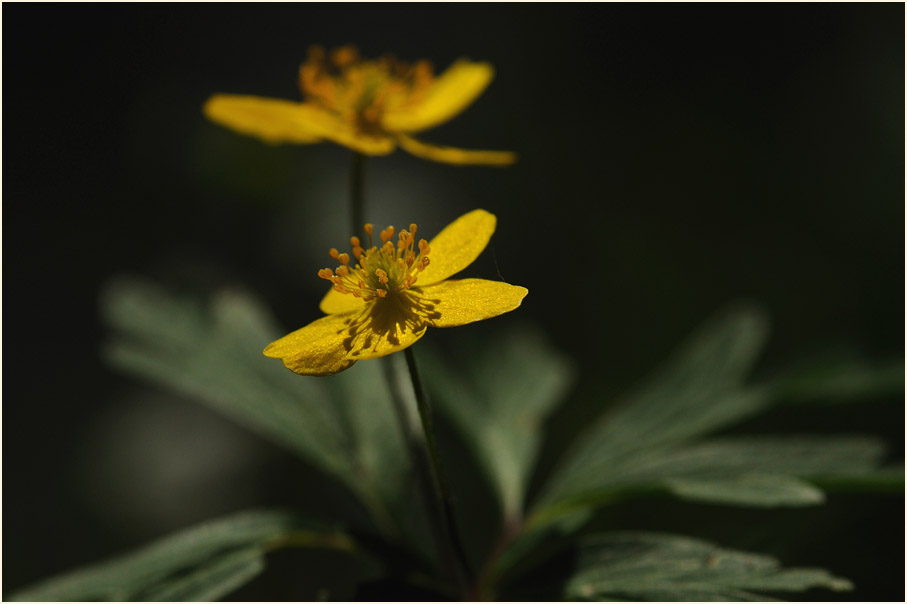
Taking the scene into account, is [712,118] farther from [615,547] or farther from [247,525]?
[247,525]

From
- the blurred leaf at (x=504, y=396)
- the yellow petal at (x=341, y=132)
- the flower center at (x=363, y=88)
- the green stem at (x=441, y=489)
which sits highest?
the flower center at (x=363, y=88)

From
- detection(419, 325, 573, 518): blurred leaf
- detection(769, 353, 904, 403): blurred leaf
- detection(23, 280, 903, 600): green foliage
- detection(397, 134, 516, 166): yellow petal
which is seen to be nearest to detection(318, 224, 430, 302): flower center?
detection(397, 134, 516, 166): yellow petal

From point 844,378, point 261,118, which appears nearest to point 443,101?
point 261,118

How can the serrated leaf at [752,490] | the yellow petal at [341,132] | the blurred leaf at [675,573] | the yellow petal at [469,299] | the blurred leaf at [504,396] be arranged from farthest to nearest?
the blurred leaf at [504,396]
the yellow petal at [341,132]
the serrated leaf at [752,490]
the blurred leaf at [675,573]
the yellow petal at [469,299]

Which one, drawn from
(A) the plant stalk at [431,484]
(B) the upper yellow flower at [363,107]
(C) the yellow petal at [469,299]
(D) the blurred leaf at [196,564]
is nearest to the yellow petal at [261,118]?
(B) the upper yellow flower at [363,107]

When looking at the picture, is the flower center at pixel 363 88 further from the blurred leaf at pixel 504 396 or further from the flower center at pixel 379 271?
the blurred leaf at pixel 504 396

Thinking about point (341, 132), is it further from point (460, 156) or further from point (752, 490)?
point (752, 490)

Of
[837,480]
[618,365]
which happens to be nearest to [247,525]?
[837,480]
